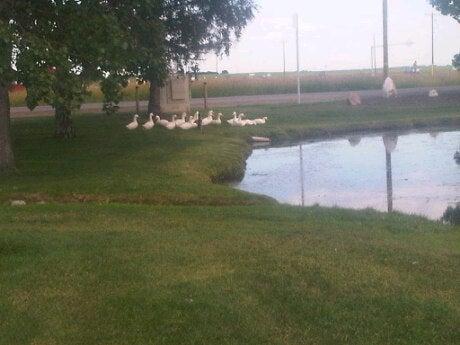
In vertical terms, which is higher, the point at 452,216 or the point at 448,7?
the point at 448,7

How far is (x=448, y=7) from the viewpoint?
34844 mm

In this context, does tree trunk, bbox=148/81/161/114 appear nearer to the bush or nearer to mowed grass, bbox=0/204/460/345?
the bush

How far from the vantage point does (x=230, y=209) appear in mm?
14031

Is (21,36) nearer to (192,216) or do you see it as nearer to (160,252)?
(192,216)

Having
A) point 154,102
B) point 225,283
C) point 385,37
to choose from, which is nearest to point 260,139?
point 154,102

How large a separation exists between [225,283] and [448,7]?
29248mm

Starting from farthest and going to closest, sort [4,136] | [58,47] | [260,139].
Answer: [260,139]
[4,136]
[58,47]

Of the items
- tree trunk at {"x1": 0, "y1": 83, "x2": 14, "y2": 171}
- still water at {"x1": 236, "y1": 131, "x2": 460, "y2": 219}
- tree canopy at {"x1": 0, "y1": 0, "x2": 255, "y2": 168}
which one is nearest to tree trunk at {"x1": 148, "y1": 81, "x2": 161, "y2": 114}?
still water at {"x1": 236, "y1": 131, "x2": 460, "y2": 219}

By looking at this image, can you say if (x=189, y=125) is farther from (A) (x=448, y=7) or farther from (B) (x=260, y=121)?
(A) (x=448, y=7)

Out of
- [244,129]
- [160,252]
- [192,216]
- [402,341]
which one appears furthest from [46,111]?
[402,341]

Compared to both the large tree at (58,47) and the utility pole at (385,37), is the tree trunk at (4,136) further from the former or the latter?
the utility pole at (385,37)

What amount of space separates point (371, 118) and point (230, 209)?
25.0 m

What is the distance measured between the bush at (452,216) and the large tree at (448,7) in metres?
20.1

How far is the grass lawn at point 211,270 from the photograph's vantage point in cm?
701
